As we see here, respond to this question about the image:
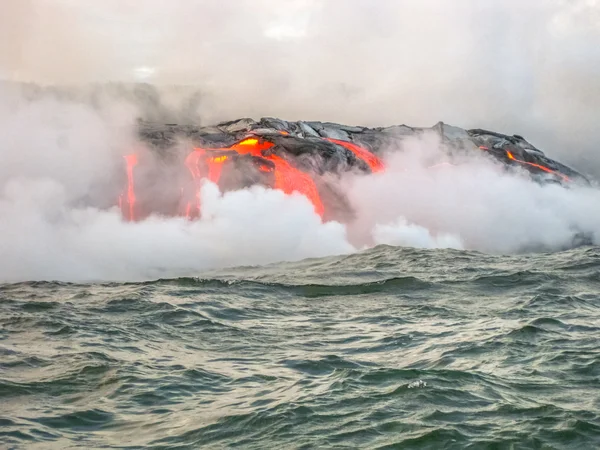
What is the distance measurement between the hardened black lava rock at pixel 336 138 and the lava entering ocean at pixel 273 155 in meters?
0.04

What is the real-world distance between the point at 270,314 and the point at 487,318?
4378 mm

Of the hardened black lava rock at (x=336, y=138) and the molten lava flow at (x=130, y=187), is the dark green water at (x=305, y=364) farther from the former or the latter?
the hardened black lava rock at (x=336, y=138)

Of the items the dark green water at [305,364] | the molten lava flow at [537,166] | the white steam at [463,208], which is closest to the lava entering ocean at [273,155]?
the molten lava flow at [537,166]

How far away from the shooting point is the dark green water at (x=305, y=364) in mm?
9141

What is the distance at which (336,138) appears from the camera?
120 ft

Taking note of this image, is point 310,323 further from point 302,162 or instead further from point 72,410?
point 302,162

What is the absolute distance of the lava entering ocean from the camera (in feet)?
105

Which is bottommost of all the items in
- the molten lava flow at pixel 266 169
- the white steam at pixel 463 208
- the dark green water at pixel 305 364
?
the dark green water at pixel 305 364

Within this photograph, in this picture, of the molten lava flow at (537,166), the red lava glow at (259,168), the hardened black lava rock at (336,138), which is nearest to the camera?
the red lava glow at (259,168)

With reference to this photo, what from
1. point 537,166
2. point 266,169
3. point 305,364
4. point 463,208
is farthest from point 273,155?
point 305,364

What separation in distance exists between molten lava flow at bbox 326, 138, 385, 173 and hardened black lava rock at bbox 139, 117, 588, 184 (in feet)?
0.87

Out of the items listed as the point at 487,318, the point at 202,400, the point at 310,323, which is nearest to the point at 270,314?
the point at 310,323

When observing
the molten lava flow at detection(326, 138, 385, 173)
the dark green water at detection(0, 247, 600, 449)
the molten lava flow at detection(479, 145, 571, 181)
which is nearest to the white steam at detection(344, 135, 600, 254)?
the molten lava flow at detection(326, 138, 385, 173)

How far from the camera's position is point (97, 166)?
31.2 m
